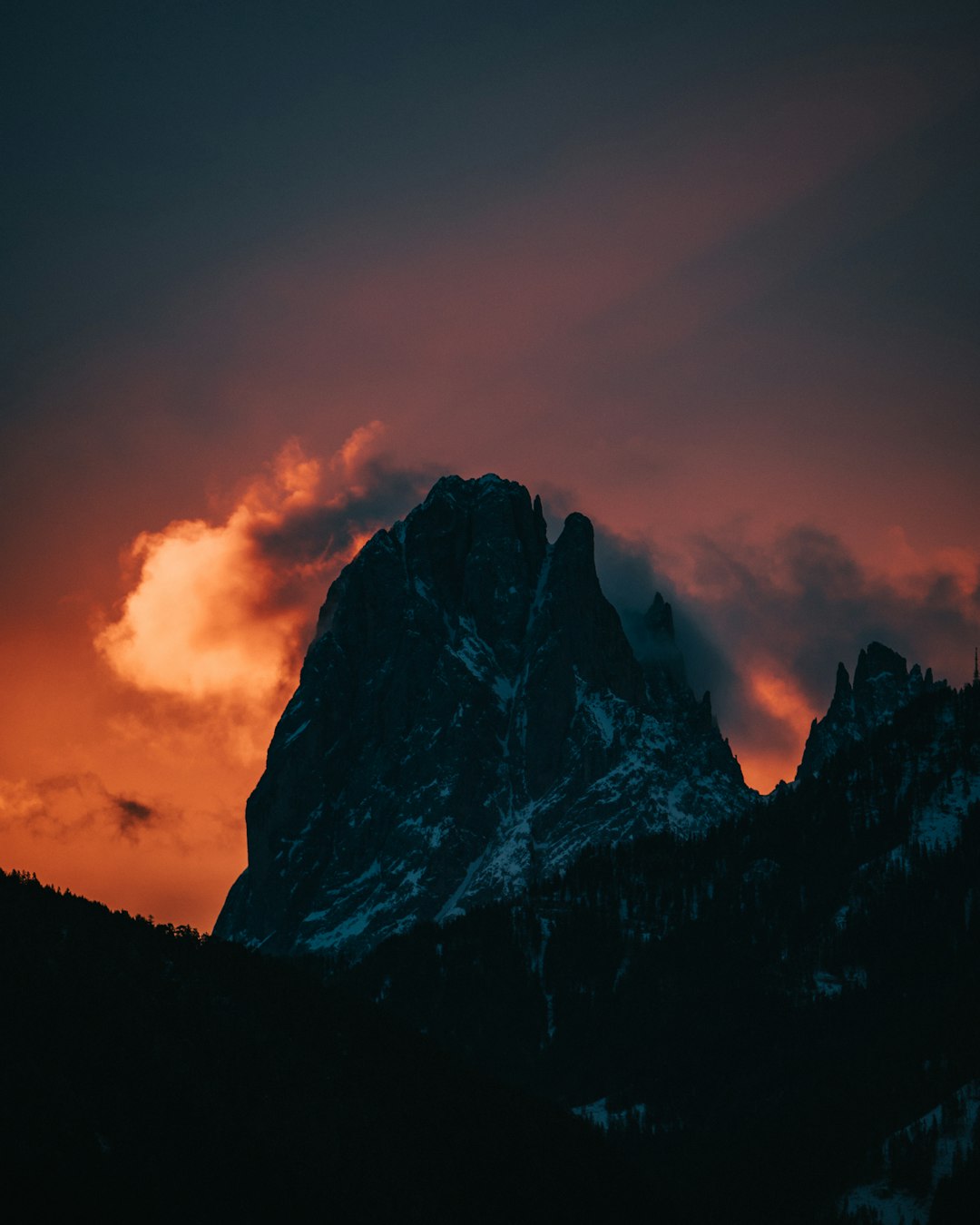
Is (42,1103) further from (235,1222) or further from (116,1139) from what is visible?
(235,1222)

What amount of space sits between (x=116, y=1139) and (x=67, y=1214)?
17.7 metres

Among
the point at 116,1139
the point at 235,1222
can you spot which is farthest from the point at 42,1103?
the point at 235,1222

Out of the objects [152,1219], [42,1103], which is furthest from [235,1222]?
[42,1103]

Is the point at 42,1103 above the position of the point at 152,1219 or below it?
above

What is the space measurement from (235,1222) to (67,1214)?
21.4 m

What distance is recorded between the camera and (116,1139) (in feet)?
651

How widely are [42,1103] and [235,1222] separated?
23.7 metres

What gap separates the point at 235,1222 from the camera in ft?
643

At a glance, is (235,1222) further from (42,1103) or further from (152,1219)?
(42,1103)

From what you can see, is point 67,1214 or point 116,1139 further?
point 116,1139

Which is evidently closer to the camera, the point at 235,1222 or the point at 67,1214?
the point at 67,1214

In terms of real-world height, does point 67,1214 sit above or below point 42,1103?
below

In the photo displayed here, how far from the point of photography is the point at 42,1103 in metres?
197
